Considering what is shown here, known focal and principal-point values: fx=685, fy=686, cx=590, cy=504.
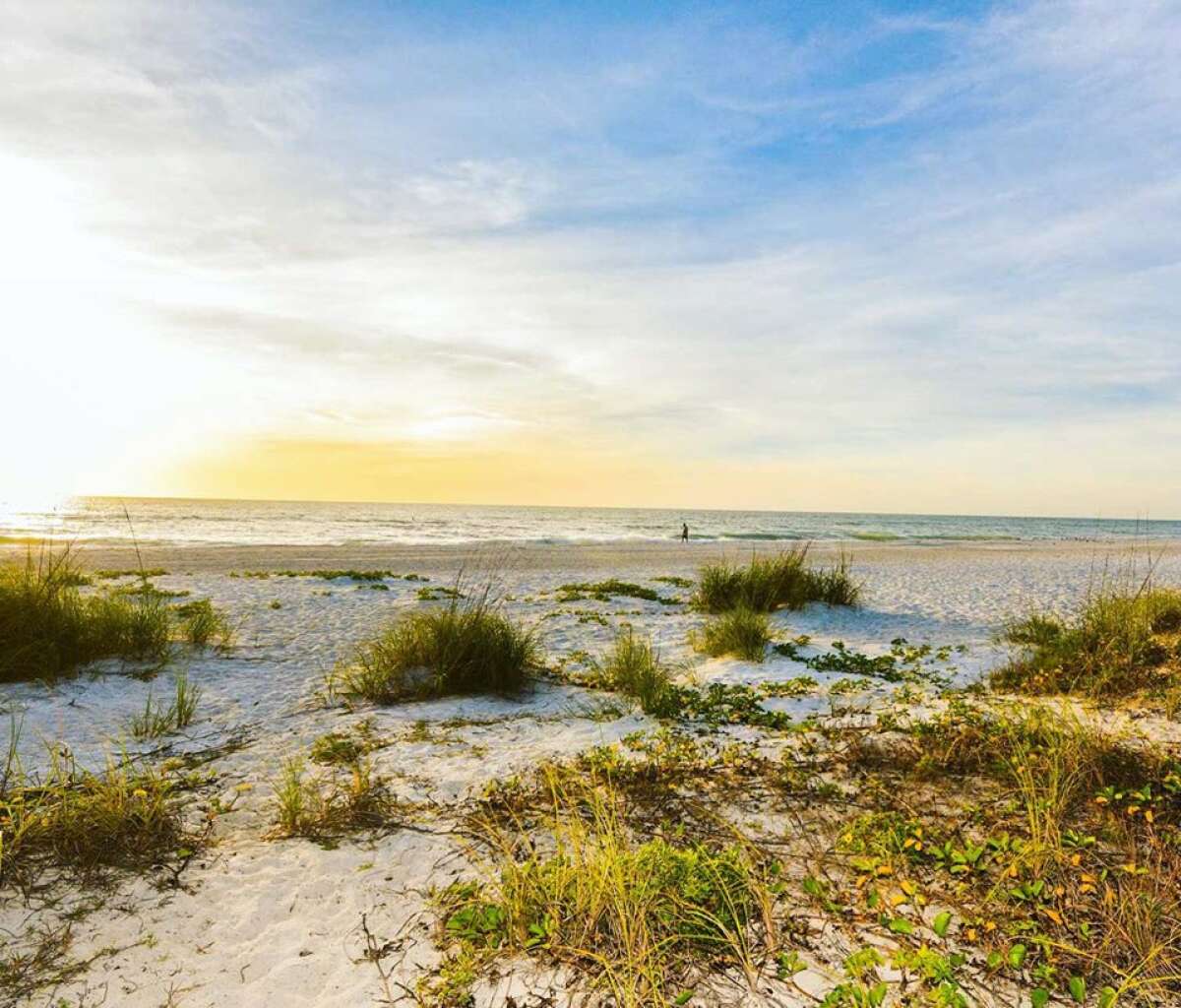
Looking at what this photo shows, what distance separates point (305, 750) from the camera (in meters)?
5.38

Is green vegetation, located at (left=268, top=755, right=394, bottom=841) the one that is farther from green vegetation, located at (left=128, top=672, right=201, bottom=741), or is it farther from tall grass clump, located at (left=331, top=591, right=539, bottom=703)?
tall grass clump, located at (left=331, top=591, right=539, bottom=703)

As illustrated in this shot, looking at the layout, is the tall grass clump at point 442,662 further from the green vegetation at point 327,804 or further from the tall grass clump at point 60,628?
the tall grass clump at point 60,628

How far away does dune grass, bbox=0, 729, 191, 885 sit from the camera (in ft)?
11.8

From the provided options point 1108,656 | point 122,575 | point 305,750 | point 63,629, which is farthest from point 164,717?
point 122,575

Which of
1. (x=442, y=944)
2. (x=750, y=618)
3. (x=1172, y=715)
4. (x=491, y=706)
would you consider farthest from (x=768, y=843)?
(x=750, y=618)

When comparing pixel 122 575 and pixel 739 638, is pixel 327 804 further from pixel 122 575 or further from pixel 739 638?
pixel 122 575

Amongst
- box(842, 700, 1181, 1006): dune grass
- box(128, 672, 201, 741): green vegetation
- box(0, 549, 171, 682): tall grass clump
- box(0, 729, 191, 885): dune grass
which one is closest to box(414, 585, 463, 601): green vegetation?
box(0, 549, 171, 682): tall grass clump

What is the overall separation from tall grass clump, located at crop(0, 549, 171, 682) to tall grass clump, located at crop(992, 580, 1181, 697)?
9.10 metres

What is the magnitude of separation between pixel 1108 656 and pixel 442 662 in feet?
21.8

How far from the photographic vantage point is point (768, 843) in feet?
12.2

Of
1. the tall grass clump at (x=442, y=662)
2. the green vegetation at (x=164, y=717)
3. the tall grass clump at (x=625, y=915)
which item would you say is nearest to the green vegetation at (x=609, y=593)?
the tall grass clump at (x=442, y=662)

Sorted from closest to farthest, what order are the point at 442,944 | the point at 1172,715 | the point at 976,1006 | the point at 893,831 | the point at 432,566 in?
the point at 976,1006 < the point at 442,944 < the point at 893,831 < the point at 1172,715 < the point at 432,566

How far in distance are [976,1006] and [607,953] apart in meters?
1.38

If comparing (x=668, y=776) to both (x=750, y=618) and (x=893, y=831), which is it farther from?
(x=750, y=618)
